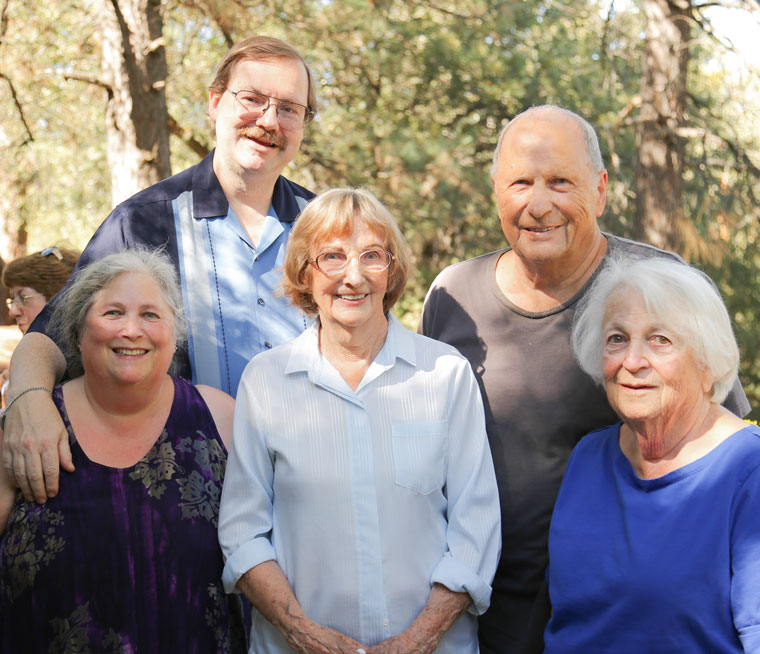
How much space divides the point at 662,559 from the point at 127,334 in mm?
1646

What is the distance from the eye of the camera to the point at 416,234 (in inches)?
407

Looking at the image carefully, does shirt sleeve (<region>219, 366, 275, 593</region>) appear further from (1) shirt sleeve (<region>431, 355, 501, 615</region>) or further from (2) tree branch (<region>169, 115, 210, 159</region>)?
(2) tree branch (<region>169, 115, 210, 159</region>)

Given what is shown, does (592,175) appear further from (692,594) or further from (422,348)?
(692,594)

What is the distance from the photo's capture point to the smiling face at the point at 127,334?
2.52 m

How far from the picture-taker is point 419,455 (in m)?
2.44

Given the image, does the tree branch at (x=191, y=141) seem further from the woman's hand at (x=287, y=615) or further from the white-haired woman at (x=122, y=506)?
the woman's hand at (x=287, y=615)

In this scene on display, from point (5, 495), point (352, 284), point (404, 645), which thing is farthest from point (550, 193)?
point (5, 495)

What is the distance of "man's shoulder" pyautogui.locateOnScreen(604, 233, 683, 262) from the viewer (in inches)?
108

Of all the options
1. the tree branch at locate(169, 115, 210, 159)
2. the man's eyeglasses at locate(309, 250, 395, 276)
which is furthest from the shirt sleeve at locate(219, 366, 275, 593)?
the tree branch at locate(169, 115, 210, 159)

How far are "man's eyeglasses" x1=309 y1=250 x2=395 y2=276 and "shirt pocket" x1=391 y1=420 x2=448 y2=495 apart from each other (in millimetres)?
484

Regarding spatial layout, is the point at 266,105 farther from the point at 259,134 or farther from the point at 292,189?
the point at 292,189

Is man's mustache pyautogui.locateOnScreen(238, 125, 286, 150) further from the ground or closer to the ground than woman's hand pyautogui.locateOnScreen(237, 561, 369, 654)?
further from the ground

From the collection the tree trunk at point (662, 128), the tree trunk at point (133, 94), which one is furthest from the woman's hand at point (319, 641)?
the tree trunk at point (662, 128)

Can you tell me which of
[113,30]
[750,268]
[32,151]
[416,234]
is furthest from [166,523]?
[750,268]
